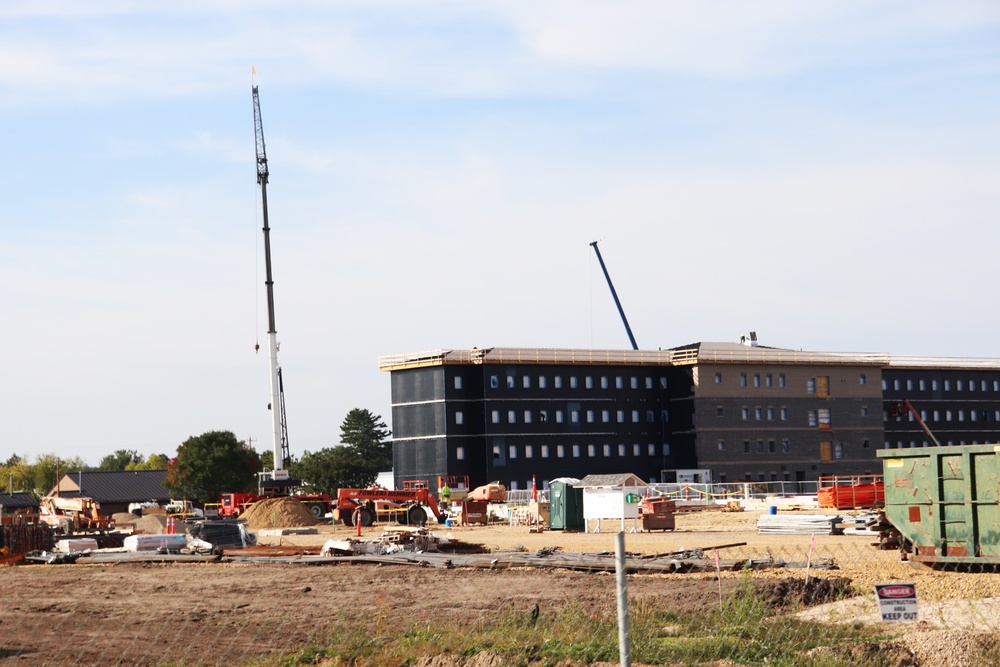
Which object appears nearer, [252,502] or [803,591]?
[803,591]

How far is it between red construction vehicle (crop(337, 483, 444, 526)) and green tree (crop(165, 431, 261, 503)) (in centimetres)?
5624

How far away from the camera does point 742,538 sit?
136 ft

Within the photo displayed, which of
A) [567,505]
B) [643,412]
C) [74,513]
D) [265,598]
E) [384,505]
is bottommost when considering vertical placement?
[74,513]

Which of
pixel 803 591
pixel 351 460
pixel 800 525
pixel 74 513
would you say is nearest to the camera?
pixel 803 591

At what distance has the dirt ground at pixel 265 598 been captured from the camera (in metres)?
17.9

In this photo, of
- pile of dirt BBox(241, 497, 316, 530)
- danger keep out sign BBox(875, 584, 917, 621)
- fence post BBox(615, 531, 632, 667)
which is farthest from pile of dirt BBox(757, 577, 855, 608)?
pile of dirt BBox(241, 497, 316, 530)

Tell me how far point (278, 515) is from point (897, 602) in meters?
58.6

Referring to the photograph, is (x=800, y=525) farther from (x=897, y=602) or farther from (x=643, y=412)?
(x=643, y=412)

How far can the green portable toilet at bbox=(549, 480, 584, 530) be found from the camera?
50156mm

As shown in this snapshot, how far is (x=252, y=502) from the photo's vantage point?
236 feet

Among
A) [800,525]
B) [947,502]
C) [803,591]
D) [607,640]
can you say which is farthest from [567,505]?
[607,640]

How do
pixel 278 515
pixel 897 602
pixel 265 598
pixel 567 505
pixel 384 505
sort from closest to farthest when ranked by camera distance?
pixel 897 602, pixel 265 598, pixel 567 505, pixel 384 505, pixel 278 515

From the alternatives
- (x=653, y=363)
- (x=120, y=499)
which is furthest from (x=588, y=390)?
(x=120, y=499)

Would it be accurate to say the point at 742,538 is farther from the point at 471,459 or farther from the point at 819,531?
the point at 471,459
